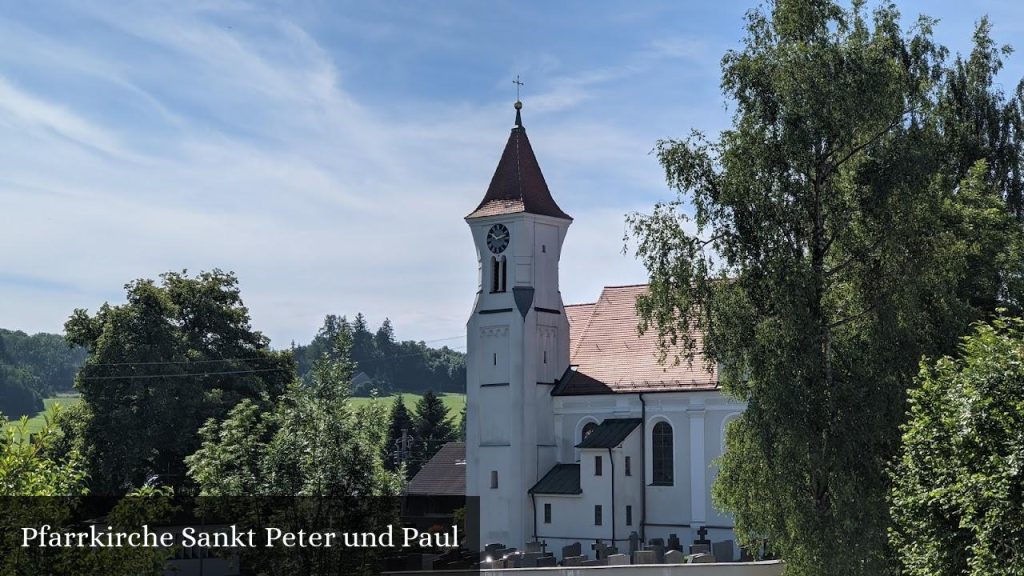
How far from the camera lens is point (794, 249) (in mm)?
30656

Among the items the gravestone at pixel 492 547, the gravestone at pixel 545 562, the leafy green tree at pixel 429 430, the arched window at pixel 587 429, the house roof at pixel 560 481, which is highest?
the leafy green tree at pixel 429 430

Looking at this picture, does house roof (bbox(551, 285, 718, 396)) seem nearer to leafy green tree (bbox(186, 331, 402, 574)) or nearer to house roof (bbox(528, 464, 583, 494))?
house roof (bbox(528, 464, 583, 494))

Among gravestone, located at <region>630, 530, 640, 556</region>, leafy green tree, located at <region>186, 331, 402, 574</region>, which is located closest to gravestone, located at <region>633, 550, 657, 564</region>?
gravestone, located at <region>630, 530, 640, 556</region>

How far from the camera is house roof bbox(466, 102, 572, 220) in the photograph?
189 ft

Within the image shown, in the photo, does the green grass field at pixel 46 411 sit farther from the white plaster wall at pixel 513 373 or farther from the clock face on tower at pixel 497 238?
the clock face on tower at pixel 497 238

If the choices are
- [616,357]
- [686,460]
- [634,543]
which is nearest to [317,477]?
[634,543]

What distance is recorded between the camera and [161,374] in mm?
61750

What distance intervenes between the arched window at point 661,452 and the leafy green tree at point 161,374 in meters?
17.4

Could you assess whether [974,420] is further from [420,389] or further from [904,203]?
[420,389]

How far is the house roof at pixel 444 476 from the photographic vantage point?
224ft

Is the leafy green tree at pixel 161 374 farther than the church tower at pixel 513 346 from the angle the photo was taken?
Yes

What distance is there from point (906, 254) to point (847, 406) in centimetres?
366

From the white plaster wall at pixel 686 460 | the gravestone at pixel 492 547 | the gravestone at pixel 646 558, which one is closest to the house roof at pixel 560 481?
the white plaster wall at pixel 686 460

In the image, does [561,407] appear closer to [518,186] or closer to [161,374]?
[518,186]
